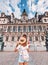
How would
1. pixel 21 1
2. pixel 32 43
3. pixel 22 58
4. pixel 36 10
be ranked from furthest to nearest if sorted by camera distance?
pixel 32 43, pixel 36 10, pixel 21 1, pixel 22 58

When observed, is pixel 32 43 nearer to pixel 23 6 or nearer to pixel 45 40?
pixel 45 40

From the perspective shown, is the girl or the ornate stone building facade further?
the ornate stone building facade

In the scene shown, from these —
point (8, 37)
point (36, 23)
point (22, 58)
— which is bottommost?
point (22, 58)

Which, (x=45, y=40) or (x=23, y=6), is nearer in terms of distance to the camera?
(x=23, y=6)

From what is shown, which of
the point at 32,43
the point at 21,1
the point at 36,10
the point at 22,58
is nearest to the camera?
the point at 22,58

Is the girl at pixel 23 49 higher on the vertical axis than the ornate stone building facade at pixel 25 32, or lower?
lower

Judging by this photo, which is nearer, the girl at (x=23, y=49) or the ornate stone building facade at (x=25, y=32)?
the girl at (x=23, y=49)

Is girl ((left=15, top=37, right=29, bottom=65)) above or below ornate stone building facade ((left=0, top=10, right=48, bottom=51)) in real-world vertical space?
below

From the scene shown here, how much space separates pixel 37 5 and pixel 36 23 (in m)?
3.98

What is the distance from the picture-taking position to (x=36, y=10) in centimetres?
1164

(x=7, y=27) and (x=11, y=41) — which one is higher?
(x=7, y=27)

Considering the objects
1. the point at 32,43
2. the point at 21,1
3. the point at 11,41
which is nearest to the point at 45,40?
the point at 32,43

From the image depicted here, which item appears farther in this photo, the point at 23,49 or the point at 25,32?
the point at 25,32

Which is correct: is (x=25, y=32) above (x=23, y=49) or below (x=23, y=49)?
above
